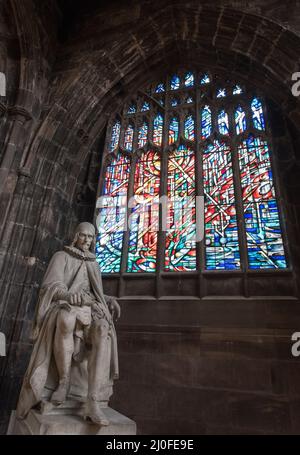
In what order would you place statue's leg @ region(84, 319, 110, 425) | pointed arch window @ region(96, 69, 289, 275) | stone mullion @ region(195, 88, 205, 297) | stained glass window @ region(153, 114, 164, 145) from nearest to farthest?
statue's leg @ region(84, 319, 110, 425) < stone mullion @ region(195, 88, 205, 297) < pointed arch window @ region(96, 69, 289, 275) < stained glass window @ region(153, 114, 164, 145)

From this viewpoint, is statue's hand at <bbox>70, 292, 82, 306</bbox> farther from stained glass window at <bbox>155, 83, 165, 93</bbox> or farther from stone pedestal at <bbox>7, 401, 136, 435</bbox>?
stained glass window at <bbox>155, 83, 165, 93</bbox>

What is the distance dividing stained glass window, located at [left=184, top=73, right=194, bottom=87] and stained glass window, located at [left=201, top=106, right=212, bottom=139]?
0.76 m

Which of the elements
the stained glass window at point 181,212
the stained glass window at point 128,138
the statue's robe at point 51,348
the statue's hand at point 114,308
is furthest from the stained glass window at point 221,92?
the statue's hand at point 114,308

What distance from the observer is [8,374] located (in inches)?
154

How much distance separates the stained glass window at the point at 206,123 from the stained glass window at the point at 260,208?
74 cm

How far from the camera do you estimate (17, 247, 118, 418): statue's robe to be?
2270 mm

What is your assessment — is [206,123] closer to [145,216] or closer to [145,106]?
[145,106]

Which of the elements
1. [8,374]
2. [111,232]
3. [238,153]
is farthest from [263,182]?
[8,374]

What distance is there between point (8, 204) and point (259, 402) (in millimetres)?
4538

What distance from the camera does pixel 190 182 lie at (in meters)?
5.29

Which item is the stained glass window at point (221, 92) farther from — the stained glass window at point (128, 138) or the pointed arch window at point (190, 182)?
the stained glass window at point (128, 138)

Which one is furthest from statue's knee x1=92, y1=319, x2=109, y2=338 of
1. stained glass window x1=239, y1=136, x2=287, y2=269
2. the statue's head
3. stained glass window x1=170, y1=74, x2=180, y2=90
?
stained glass window x1=170, y1=74, x2=180, y2=90

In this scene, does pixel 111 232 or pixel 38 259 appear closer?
pixel 38 259

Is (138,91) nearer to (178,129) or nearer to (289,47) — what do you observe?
(178,129)
